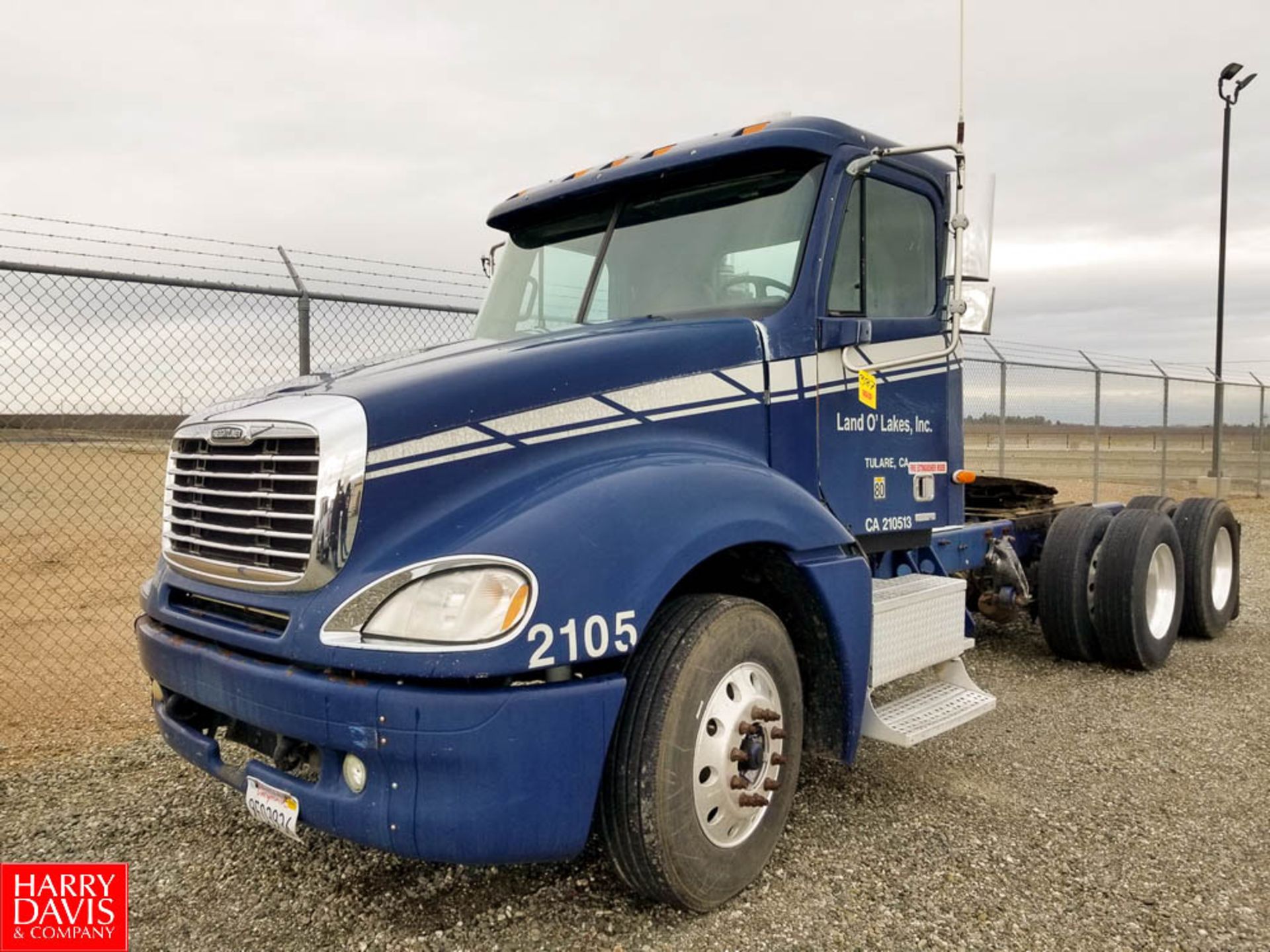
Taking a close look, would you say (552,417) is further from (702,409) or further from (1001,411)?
(1001,411)

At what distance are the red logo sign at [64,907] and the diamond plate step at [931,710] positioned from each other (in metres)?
2.70

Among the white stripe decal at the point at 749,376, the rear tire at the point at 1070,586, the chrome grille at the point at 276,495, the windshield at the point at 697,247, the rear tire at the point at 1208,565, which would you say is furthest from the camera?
the rear tire at the point at 1208,565

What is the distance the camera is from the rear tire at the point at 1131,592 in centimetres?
595

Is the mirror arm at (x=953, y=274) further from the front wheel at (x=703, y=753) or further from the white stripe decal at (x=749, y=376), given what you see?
the front wheel at (x=703, y=753)

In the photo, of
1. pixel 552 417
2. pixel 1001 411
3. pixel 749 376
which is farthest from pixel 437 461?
pixel 1001 411

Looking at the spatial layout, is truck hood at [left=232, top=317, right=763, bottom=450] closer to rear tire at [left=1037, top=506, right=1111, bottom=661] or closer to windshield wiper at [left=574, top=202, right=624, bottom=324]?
windshield wiper at [left=574, top=202, right=624, bottom=324]

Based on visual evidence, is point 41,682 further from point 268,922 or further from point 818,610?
point 818,610

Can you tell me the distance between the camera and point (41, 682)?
6160 millimetres

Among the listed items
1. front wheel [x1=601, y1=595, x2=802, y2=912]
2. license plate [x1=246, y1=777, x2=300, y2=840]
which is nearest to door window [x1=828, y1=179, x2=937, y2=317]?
front wheel [x1=601, y1=595, x2=802, y2=912]

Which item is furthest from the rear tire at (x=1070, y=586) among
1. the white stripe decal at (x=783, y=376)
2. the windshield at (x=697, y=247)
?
the windshield at (x=697, y=247)

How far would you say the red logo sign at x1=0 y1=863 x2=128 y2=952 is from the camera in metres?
3.01

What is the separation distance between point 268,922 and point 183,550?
1.27 meters

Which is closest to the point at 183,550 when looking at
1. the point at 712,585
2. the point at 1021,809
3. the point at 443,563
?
the point at 443,563

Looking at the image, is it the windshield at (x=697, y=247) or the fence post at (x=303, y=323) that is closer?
the windshield at (x=697, y=247)
